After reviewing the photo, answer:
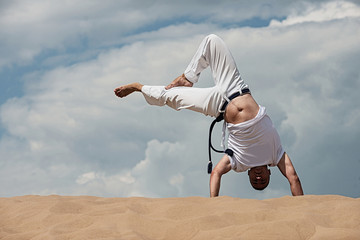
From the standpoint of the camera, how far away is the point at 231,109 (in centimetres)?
559

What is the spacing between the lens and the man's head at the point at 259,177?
5891 mm

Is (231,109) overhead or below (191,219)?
overhead

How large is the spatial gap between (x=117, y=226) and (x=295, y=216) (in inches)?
57.5

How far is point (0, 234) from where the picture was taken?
4.17m

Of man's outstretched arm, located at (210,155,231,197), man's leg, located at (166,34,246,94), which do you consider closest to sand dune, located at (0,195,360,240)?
man's outstretched arm, located at (210,155,231,197)

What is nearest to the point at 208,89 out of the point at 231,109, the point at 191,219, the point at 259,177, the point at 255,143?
the point at 231,109

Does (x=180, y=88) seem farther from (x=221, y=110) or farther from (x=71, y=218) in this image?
(x=71, y=218)

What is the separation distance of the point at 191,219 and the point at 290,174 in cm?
242

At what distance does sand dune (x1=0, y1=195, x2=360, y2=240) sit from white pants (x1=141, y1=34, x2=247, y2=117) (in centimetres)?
129

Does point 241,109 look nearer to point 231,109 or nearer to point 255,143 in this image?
point 231,109

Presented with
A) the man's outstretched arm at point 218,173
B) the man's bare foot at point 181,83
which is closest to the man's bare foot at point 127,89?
the man's bare foot at point 181,83

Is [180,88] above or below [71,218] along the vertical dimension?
above

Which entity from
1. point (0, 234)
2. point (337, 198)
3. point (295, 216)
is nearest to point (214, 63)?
point (337, 198)

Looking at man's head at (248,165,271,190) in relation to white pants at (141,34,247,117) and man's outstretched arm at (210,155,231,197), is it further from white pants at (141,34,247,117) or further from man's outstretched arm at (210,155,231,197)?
white pants at (141,34,247,117)
